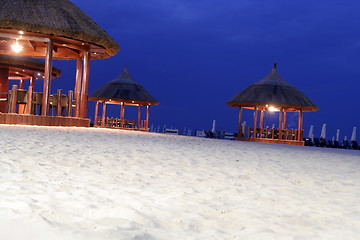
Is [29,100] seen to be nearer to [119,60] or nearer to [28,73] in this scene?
[28,73]

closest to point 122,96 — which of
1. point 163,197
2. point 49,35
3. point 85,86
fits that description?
point 85,86

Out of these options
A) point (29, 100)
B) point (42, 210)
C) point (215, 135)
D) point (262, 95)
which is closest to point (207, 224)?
point (42, 210)

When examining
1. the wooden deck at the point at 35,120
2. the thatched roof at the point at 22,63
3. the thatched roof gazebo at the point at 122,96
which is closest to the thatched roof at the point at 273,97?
the thatched roof gazebo at the point at 122,96

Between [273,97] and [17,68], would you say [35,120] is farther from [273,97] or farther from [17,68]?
[273,97]

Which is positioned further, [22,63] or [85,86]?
[22,63]

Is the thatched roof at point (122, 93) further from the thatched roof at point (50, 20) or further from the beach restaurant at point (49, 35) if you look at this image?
the thatched roof at point (50, 20)

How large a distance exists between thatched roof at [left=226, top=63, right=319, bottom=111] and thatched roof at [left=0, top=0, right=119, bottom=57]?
9.14m

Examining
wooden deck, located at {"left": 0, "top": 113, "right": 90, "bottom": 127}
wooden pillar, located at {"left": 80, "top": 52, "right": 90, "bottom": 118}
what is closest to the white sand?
wooden deck, located at {"left": 0, "top": 113, "right": 90, "bottom": 127}

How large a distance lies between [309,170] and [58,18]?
8.03 meters

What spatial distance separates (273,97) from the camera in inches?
734

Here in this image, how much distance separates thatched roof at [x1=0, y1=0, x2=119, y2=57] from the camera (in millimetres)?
10133

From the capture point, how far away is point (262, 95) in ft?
61.8

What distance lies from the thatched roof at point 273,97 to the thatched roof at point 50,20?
914cm

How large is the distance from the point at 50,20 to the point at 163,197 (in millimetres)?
8335
